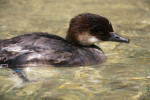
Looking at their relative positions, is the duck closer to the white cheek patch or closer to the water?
the white cheek patch

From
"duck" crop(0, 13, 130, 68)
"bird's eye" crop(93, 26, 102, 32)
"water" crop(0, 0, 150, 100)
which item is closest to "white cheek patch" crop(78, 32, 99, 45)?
"duck" crop(0, 13, 130, 68)

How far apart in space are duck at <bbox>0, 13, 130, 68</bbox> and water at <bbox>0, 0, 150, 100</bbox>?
0.16m

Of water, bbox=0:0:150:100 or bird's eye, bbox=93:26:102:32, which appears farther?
bird's eye, bbox=93:26:102:32

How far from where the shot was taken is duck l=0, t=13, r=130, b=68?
589cm

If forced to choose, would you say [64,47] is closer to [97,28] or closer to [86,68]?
[86,68]

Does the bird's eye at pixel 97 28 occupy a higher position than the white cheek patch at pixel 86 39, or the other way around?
the bird's eye at pixel 97 28

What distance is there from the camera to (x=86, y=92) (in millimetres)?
5066

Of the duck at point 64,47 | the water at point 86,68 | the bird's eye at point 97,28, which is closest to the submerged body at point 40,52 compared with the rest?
the duck at point 64,47

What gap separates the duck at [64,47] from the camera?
5.89m

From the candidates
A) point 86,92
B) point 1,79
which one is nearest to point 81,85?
point 86,92

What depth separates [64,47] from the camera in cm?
607

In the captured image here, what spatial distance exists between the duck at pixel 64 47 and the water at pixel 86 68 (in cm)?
16

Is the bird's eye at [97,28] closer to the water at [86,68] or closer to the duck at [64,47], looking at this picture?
the duck at [64,47]

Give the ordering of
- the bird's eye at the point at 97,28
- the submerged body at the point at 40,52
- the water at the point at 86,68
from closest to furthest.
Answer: the water at the point at 86,68, the submerged body at the point at 40,52, the bird's eye at the point at 97,28
